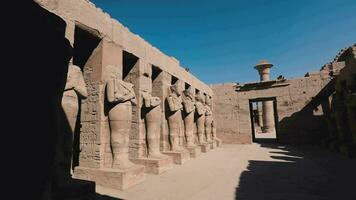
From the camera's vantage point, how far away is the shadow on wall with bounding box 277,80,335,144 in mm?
12469

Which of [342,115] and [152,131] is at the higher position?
[342,115]

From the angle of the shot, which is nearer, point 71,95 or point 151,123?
point 71,95

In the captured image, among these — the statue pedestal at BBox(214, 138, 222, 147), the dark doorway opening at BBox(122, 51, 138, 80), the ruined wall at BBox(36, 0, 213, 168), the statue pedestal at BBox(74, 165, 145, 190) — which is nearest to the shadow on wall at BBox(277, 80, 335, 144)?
the statue pedestal at BBox(214, 138, 222, 147)

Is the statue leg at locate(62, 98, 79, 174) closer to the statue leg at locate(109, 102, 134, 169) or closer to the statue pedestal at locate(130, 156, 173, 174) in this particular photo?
the statue leg at locate(109, 102, 134, 169)

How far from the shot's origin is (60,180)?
346cm

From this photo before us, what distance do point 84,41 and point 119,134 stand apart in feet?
7.56

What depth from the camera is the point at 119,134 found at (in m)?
4.96

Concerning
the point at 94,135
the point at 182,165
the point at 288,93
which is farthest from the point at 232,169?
the point at 288,93

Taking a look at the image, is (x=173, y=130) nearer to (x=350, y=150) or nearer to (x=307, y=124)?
(x=350, y=150)

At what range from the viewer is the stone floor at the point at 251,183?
4125 mm

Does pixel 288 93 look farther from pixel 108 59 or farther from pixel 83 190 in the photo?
pixel 83 190

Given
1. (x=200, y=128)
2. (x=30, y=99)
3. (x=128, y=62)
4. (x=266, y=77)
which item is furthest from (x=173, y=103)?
(x=266, y=77)

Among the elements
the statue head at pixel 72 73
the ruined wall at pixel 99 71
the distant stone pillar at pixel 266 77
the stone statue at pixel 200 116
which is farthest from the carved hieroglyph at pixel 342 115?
the distant stone pillar at pixel 266 77

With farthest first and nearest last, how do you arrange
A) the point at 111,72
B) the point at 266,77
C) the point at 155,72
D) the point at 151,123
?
the point at 266,77 < the point at 155,72 < the point at 151,123 < the point at 111,72
